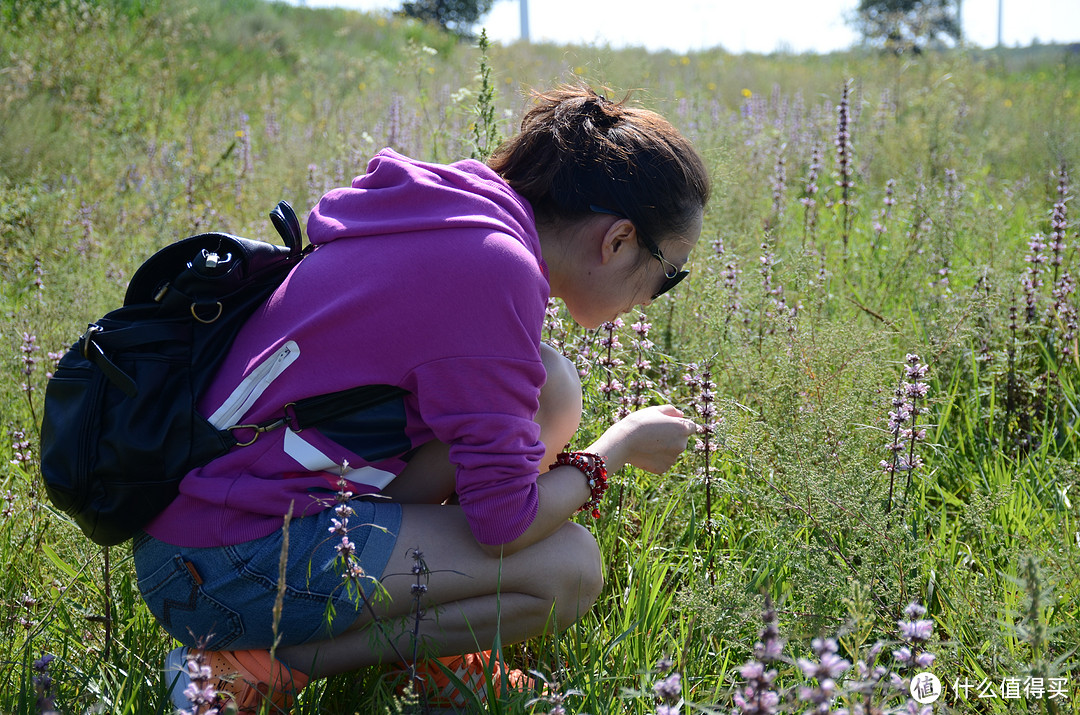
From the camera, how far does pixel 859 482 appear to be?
6.48 feet

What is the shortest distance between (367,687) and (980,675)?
1.32m

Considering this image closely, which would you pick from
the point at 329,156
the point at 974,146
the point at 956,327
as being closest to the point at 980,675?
the point at 956,327

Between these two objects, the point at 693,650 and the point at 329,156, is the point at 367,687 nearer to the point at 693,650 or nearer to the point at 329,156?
the point at 693,650

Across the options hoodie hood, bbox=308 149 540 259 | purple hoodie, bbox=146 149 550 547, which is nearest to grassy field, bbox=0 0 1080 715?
purple hoodie, bbox=146 149 550 547

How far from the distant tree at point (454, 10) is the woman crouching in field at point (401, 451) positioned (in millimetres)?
20304

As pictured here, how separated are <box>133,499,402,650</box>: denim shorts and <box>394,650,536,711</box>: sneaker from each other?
0.69 ft

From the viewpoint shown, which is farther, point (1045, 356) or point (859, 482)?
point (1045, 356)

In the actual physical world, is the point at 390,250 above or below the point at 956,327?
above

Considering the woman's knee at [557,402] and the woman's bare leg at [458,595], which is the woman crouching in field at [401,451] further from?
the woman's knee at [557,402]

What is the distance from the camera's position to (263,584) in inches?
66.0

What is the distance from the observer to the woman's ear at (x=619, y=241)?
1.90m

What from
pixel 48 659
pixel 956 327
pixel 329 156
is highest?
pixel 329 156

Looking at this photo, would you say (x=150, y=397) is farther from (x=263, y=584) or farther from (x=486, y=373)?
(x=486, y=373)

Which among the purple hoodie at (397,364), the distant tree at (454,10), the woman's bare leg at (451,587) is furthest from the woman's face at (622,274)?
the distant tree at (454,10)
